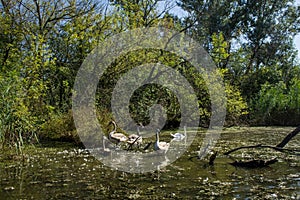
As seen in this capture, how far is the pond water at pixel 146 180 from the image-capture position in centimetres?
525

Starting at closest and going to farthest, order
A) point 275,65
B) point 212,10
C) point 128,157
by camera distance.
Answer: point 128,157 → point 212,10 → point 275,65

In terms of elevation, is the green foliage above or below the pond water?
above

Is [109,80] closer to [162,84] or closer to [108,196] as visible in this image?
[162,84]

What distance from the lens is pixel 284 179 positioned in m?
6.12

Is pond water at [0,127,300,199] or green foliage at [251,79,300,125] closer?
pond water at [0,127,300,199]

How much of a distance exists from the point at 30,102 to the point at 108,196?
6.82 metres

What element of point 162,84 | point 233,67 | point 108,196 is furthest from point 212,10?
point 108,196

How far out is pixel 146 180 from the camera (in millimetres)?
6242

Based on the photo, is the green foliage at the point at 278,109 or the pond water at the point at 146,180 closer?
the pond water at the point at 146,180

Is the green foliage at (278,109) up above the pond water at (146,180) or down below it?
above

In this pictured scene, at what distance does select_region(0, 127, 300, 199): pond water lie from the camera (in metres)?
5.25

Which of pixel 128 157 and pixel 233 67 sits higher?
pixel 233 67

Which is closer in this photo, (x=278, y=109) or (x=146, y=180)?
(x=146, y=180)

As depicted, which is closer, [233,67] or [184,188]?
[184,188]
